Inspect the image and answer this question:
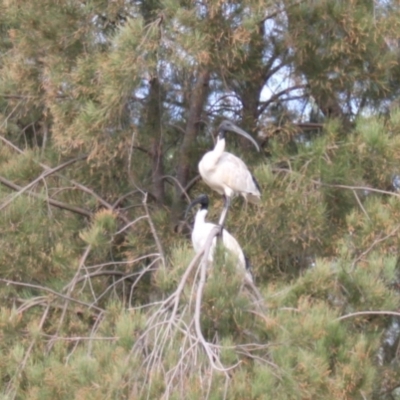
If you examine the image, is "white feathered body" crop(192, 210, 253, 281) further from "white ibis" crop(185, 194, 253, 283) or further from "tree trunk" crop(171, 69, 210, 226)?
"tree trunk" crop(171, 69, 210, 226)

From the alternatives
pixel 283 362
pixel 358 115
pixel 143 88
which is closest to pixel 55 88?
pixel 143 88

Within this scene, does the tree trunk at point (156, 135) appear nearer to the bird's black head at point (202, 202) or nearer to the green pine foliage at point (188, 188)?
the green pine foliage at point (188, 188)

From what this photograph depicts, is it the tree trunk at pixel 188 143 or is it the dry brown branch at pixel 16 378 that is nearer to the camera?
the dry brown branch at pixel 16 378

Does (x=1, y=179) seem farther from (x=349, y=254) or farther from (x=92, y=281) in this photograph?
(x=349, y=254)

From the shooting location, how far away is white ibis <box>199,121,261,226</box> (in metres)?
5.57

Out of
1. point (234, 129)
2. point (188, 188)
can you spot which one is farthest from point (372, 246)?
point (188, 188)

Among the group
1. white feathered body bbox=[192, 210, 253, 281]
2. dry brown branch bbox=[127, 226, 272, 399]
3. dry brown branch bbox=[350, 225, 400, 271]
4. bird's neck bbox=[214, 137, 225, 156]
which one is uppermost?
bird's neck bbox=[214, 137, 225, 156]

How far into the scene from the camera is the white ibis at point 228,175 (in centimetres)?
557

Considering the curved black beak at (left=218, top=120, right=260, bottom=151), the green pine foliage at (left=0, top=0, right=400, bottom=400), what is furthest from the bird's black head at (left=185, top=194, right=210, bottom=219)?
the curved black beak at (left=218, top=120, right=260, bottom=151)

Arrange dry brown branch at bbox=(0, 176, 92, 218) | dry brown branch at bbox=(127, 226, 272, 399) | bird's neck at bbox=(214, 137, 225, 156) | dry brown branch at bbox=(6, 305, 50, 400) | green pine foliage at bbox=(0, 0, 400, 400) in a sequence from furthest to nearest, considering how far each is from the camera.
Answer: dry brown branch at bbox=(0, 176, 92, 218)
bird's neck at bbox=(214, 137, 225, 156)
dry brown branch at bbox=(6, 305, 50, 400)
green pine foliage at bbox=(0, 0, 400, 400)
dry brown branch at bbox=(127, 226, 272, 399)

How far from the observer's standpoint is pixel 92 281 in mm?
6102

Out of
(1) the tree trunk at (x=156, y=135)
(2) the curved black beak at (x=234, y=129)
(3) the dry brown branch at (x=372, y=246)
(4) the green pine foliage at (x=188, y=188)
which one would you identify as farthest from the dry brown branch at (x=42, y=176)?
(3) the dry brown branch at (x=372, y=246)

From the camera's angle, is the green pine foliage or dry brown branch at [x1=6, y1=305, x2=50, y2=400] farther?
dry brown branch at [x1=6, y1=305, x2=50, y2=400]

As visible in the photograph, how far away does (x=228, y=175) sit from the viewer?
5.61 m
